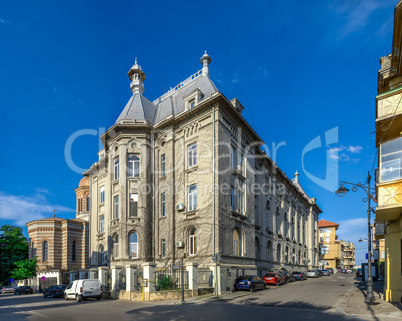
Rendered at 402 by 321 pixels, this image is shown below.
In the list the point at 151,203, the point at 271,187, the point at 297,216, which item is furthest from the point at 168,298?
the point at 297,216

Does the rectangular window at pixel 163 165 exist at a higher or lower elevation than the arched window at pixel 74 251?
higher

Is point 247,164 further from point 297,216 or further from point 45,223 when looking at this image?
point 45,223

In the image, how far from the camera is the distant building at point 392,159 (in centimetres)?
1558

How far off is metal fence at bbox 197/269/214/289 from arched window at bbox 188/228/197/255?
13.0 feet

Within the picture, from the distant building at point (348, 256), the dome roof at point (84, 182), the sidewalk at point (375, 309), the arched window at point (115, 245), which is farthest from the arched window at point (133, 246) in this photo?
the distant building at point (348, 256)

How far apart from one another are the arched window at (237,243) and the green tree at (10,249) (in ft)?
135

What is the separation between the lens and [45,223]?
50.4 metres

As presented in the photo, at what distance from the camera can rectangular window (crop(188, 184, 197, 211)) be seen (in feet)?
96.8

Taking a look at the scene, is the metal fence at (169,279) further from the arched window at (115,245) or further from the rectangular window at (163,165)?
the rectangular window at (163,165)

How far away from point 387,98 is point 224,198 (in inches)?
590

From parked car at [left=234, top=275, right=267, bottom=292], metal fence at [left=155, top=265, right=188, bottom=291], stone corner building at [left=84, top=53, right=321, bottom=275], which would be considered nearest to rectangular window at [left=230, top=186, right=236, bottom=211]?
stone corner building at [left=84, top=53, right=321, bottom=275]

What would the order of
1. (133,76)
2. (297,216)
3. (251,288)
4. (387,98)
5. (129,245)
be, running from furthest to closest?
(297,216)
(133,76)
(129,245)
(251,288)
(387,98)

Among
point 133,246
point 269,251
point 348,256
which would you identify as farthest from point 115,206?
point 348,256

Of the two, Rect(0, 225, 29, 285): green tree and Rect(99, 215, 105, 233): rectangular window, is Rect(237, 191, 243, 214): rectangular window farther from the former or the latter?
Rect(0, 225, 29, 285): green tree
